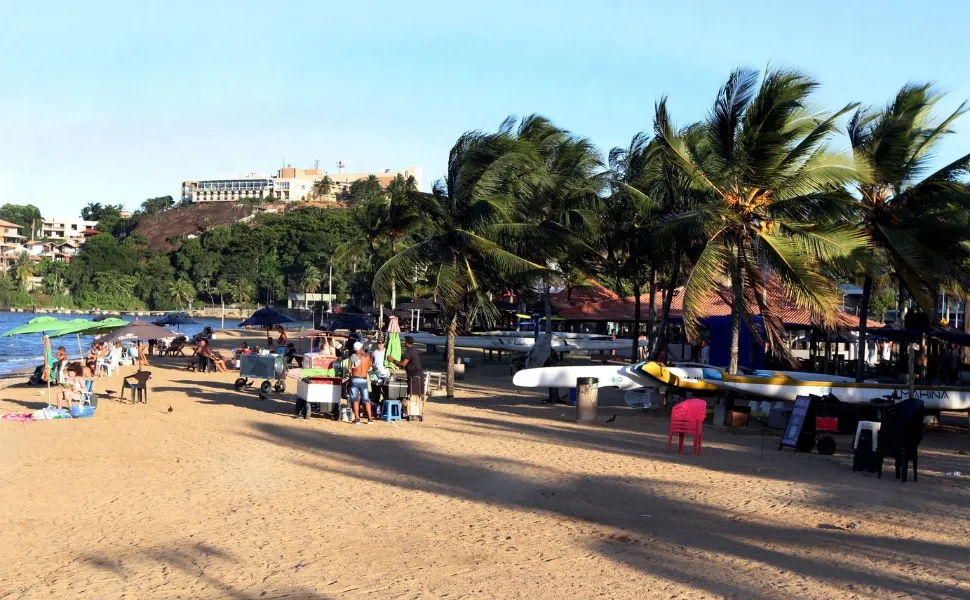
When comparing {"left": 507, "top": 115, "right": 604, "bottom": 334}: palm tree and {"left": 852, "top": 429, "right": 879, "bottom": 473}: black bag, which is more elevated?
{"left": 507, "top": 115, "right": 604, "bottom": 334}: palm tree

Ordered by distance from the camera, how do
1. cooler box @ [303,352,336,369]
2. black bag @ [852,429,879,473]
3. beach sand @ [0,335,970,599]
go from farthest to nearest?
1. cooler box @ [303,352,336,369]
2. black bag @ [852,429,879,473]
3. beach sand @ [0,335,970,599]

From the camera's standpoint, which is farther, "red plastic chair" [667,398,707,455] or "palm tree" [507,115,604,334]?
"palm tree" [507,115,604,334]

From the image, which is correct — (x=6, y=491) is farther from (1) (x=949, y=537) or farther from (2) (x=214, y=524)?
(1) (x=949, y=537)

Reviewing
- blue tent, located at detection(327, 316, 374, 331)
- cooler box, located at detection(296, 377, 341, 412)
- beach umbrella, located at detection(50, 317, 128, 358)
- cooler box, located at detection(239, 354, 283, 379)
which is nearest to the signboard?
cooler box, located at detection(296, 377, 341, 412)

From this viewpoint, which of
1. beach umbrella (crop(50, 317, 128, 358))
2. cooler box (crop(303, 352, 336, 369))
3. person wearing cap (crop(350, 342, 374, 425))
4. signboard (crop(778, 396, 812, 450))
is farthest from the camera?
beach umbrella (crop(50, 317, 128, 358))

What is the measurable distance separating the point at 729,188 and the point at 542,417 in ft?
17.8

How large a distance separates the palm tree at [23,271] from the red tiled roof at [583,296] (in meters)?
85.6

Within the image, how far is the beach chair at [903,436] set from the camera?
1034cm

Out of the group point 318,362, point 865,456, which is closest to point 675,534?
point 865,456

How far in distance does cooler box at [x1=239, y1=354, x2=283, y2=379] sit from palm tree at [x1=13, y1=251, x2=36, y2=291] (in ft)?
315

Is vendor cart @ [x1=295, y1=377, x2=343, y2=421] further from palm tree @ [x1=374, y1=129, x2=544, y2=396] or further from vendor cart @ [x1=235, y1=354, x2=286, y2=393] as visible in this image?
palm tree @ [x1=374, y1=129, x2=544, y2=396]

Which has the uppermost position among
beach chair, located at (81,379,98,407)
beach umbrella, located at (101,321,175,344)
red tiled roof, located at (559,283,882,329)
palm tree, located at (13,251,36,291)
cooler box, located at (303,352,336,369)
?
palm tree, located at (13,251,36,291)

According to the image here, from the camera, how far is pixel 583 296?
36.3 metres

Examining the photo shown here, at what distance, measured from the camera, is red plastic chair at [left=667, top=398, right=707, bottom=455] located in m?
12.3
